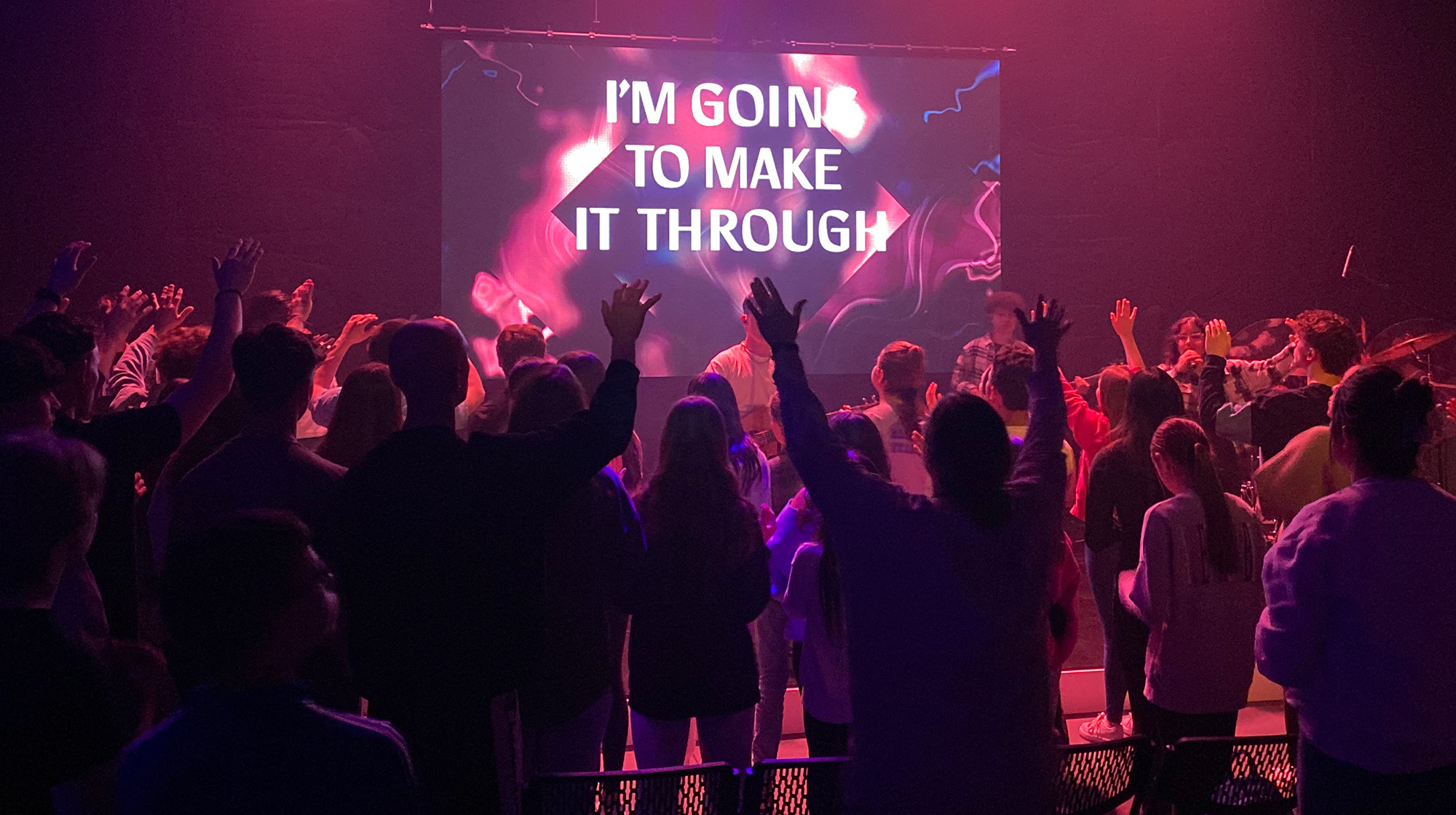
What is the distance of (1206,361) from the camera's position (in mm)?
4062

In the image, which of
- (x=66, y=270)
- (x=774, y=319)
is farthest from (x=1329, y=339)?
(x=66, y=270)

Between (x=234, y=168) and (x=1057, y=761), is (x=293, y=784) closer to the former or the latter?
(x=1057, y=761)

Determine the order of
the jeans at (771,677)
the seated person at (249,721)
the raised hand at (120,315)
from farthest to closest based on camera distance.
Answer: the jeans at (771,677), the raised hand at (120,315), the seated person at (249,721)

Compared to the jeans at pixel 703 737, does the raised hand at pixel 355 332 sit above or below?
above

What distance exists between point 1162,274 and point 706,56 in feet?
10.7

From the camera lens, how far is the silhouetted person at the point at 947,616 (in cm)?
150

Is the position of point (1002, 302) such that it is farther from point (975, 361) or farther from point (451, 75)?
point (451, 75)

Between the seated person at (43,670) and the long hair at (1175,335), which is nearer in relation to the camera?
the seated person at (43,670)

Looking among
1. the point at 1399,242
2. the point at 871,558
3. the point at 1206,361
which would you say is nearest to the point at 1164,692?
the point at 871,558

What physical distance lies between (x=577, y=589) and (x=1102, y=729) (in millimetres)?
2419

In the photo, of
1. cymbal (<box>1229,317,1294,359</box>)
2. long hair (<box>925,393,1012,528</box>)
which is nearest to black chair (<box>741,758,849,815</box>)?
long hair (<box>925,393,1012,528</box>)

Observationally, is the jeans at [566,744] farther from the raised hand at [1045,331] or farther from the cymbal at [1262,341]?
the cymbal at [1262,341]

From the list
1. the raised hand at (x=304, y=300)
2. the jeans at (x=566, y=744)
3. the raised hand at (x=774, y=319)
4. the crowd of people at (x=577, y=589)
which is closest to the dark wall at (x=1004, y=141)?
the raised hand at (x=304, y=300)

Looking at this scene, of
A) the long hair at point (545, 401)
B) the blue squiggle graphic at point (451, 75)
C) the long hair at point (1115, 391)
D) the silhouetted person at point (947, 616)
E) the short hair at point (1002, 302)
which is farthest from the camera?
the short hair at point (1002, 302)
